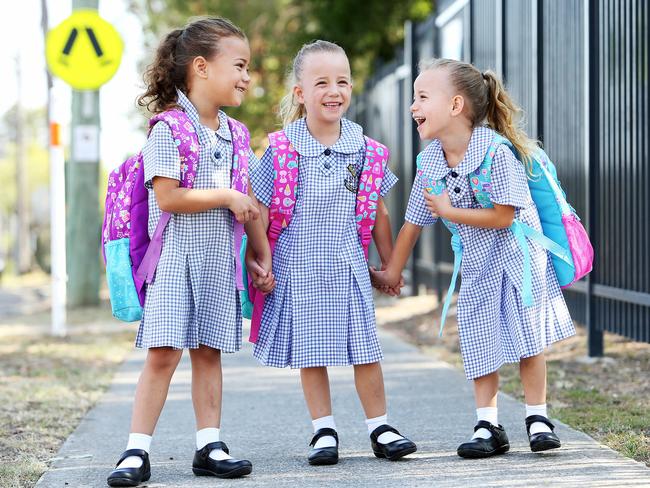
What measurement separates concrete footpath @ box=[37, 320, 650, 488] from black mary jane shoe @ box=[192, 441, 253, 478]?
3 centimetres

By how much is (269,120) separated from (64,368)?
19201 mm

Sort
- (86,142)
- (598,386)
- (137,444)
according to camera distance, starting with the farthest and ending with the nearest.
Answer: (86,142) < (598,386) < (137,444)

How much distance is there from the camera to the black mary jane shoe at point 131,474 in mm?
3971

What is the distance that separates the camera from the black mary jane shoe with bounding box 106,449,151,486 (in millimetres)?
3971

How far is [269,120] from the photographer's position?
86.5ft

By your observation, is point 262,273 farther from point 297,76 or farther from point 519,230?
point 519,230

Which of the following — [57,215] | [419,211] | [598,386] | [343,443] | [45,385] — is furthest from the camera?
[57,215]

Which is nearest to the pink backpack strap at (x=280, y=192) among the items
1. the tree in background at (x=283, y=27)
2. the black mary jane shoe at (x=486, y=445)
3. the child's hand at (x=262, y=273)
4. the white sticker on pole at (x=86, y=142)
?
the child's hand at (x=262, y=273)

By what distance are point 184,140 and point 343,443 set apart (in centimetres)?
144

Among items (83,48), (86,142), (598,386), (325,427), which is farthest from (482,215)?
(86,142)

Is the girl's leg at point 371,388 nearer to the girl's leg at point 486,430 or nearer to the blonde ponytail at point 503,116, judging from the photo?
the girl's leg at point 486,430

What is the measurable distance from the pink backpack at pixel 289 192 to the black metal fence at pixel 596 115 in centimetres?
217

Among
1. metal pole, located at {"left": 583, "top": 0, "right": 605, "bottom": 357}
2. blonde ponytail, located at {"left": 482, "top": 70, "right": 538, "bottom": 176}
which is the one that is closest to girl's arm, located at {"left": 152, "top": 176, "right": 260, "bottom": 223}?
blonde ponytail, located at {"left": 482, "top": 70, "right": 538, "bottom": 176}

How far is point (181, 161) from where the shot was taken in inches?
163
